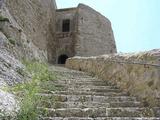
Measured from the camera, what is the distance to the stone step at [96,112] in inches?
183

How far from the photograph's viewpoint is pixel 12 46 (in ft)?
27.3

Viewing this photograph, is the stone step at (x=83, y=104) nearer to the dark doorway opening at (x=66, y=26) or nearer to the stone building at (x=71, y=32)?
the stone building at (x=71, y=32)

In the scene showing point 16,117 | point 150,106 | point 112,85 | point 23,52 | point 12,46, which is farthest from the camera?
point 23,52

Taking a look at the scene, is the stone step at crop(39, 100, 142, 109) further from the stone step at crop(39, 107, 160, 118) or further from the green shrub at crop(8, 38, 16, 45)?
the green shrub at crop(8, 38, 16, 45)

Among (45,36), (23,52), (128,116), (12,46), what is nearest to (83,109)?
(128,116)

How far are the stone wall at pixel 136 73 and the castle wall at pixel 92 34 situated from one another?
487 inches

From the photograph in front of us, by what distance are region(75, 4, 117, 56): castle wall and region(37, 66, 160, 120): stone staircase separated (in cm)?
1436

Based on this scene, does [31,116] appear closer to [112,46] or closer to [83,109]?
[83,109]

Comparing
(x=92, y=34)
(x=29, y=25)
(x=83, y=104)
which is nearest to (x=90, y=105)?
(x=83, y=104)

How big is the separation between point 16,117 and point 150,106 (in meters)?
2.50

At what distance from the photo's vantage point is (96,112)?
190 inches

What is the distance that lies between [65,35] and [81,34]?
1.24 meters

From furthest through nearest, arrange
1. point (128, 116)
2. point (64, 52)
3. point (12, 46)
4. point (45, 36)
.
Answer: point (64, 52) < point (45, 36) < point (12, 46) < point (128, 116)

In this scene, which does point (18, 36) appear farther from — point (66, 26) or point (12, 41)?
point (66, 26)
